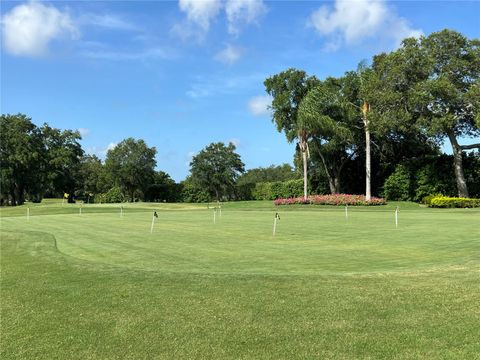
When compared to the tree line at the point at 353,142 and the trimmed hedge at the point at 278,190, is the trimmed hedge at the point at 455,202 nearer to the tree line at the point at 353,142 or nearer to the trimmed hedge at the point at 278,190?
the tree line at the point at 353,142

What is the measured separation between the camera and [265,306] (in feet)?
24.9

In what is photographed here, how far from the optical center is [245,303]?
7.80 m

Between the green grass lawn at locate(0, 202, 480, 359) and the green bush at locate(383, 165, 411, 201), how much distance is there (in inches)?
1515

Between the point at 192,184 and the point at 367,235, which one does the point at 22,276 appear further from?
the point at 192,184

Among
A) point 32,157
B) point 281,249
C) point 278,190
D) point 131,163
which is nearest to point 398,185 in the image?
point 278,190

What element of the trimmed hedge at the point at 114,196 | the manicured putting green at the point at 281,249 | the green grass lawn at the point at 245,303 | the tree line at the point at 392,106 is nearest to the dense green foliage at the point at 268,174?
the trimmed hedge at the point at 114,196

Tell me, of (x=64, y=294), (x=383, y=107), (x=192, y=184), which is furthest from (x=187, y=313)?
(x=192, y=184)

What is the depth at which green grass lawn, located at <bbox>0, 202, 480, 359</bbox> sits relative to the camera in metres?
5.85

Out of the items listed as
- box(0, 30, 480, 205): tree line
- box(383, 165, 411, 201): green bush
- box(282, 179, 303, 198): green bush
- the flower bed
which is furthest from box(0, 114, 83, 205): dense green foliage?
box(383, 165, 411, 201): green bush

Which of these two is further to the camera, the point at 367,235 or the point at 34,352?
the point at 367,235

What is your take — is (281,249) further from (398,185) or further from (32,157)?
(32,157)

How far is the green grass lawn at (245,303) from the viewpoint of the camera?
5.85 m

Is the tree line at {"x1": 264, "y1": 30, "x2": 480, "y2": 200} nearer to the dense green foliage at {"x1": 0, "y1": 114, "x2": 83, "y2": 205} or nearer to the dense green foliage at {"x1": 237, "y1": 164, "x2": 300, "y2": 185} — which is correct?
the dense green foliage at {"x1": 0, "y1": 114, "x2": 83, "y2": 205}

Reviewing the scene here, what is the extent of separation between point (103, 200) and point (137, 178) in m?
10.0
